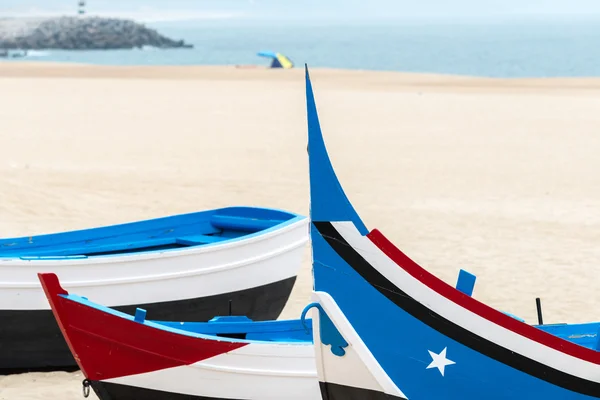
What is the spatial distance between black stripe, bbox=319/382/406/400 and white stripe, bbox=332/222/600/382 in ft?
1.70

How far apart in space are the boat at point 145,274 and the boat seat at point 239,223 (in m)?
0.02

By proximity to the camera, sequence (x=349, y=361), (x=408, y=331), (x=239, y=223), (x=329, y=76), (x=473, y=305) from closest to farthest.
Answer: (x=473, y=305), (x=408, y=331), (x=349, y=361), (x=239, y=223), (x=329, y=76)

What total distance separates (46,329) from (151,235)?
4.90 feet

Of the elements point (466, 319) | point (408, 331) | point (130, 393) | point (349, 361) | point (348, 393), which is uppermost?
point (466, 319)

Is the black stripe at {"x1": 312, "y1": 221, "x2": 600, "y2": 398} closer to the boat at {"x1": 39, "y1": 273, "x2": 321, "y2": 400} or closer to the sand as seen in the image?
the boat at {"x1": 39, "y1": 273, "x2": 321, "y2": 400}

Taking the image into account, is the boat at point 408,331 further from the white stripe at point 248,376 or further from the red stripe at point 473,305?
the white stripe at point 248,376

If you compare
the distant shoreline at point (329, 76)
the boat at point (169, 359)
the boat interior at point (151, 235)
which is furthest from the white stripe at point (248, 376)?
the distant shoreline at point (329, 76)

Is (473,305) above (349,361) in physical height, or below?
above

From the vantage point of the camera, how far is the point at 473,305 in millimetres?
4672

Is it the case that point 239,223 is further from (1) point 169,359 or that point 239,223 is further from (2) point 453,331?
(2) point 453,331

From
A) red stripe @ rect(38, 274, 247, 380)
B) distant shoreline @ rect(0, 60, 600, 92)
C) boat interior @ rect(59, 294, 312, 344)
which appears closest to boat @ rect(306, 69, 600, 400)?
red stripe @ rect(38, 274, 247, 380)

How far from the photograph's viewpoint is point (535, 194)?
1571cm

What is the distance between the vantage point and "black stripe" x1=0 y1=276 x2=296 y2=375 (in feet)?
23.1

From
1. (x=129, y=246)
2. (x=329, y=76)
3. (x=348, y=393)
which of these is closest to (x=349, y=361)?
(x=348, y=393)
